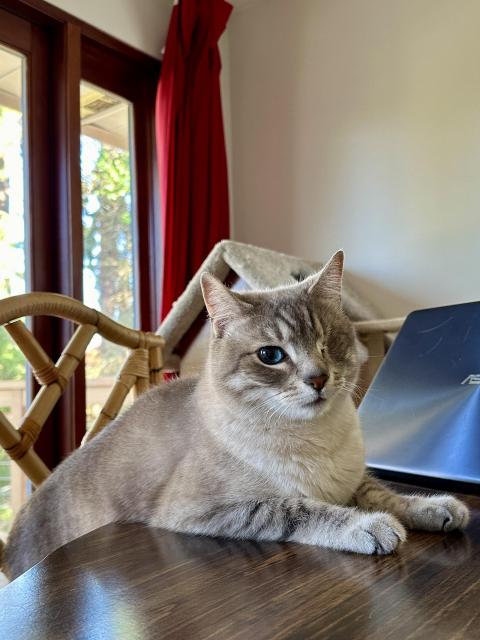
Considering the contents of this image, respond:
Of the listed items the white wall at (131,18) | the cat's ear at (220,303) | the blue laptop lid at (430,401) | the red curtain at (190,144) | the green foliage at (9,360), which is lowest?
the green foliage at (9,360)

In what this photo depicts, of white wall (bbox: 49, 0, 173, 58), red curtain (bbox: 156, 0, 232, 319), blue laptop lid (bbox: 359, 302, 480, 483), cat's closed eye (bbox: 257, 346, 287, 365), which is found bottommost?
blue laptop lid (bbox: 359, 302, 480, 483)

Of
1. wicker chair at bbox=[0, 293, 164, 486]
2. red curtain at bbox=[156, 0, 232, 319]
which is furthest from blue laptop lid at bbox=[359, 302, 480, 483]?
red curtain at bbox=[156, 0, 232, 319]

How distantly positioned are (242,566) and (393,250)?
2068 millimetres

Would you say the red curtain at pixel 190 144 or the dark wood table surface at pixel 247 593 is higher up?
the red curtain at pixel 190 144

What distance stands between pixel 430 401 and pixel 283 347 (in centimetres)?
25

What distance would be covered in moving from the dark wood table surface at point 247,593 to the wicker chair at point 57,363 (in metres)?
0.56

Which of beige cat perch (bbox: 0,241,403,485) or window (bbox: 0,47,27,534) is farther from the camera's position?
window (bbox: 0,47,27,534)

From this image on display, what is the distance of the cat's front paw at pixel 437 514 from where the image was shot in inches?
28.0

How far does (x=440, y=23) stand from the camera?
→ 2402 mm

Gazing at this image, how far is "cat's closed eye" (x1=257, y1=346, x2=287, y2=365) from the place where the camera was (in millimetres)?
839

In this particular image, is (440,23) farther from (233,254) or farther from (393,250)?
(233,254)

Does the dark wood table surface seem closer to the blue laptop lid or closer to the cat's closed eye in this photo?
the blue laptop lid

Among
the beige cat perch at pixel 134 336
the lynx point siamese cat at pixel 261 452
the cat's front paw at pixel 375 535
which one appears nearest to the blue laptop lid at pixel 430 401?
the lynx point siamese cat at pixel 261 452

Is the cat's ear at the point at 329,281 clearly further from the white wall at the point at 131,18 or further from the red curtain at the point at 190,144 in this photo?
the white wall at the point at 131,18
